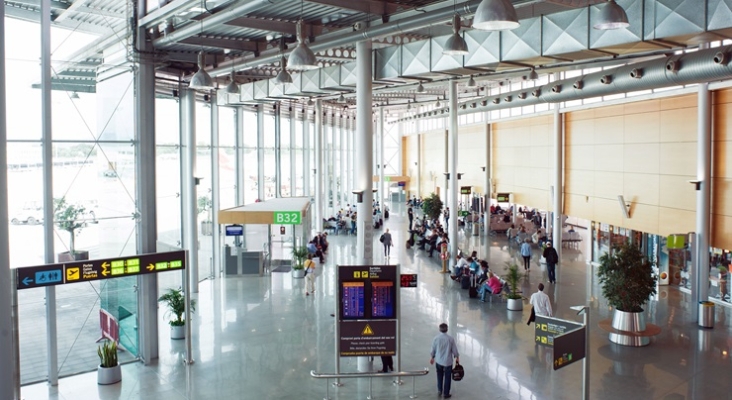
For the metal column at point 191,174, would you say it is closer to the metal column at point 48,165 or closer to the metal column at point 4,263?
the metal column at point 48,165

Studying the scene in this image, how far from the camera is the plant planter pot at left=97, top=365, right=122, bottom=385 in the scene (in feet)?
38.4

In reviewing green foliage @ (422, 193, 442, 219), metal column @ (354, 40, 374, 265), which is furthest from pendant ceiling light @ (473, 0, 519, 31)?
green foliage @ (422, 193, 442, 219)

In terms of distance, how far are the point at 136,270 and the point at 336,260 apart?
14375 millimetres

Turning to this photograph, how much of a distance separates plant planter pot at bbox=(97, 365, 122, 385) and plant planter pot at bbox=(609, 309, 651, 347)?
10953 mm

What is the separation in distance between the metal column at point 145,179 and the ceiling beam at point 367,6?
4.65m

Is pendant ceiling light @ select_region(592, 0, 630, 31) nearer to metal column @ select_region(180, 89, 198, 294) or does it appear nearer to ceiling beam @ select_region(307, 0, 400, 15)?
ceiling beam @ select_region(307, 0, 400, 15)

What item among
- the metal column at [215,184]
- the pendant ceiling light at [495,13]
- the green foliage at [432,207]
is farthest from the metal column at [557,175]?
the pendant ceiling light at [495,13]

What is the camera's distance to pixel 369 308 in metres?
11.2

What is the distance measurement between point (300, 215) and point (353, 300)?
27.8ft

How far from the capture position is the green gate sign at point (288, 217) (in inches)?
758

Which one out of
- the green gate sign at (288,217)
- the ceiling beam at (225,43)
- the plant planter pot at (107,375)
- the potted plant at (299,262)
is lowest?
the plant planter pot at (107,375)

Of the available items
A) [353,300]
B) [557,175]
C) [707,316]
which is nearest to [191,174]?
[353,300]

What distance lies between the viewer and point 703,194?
56.0ft

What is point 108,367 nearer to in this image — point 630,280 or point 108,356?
point 108,356
